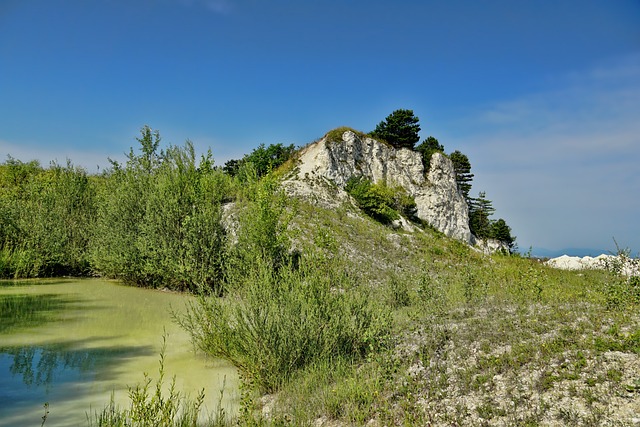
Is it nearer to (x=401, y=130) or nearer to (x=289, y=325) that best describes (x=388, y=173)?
(x=401, y=130)

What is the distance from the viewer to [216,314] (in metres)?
7.81

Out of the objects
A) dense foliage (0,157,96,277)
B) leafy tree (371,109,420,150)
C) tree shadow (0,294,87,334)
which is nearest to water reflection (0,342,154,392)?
tree shadow (0,294,87,334)

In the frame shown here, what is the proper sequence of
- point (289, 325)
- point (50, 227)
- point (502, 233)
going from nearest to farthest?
point (289, 325)
point (50, 227)
point (502, 233)

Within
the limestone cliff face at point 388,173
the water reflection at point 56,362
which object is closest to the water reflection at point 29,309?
the water reflection at point 56,362

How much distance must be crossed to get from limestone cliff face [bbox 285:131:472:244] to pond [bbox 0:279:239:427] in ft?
62.1

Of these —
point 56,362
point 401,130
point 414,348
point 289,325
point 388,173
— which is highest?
point 401,130

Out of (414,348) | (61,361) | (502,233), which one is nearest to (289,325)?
(414,348)

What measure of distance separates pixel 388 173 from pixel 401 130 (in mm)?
5551

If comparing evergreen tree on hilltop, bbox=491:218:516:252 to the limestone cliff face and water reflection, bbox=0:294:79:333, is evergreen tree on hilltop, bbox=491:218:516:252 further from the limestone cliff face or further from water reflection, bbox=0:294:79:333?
water reflection, bbox=0:294:79:333

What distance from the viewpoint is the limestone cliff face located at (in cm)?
3347

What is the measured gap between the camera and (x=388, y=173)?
3800 cm

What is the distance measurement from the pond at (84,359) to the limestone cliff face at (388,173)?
18914 millimetres

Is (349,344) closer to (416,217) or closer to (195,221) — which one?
(195,221)

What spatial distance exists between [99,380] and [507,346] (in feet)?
22.7
